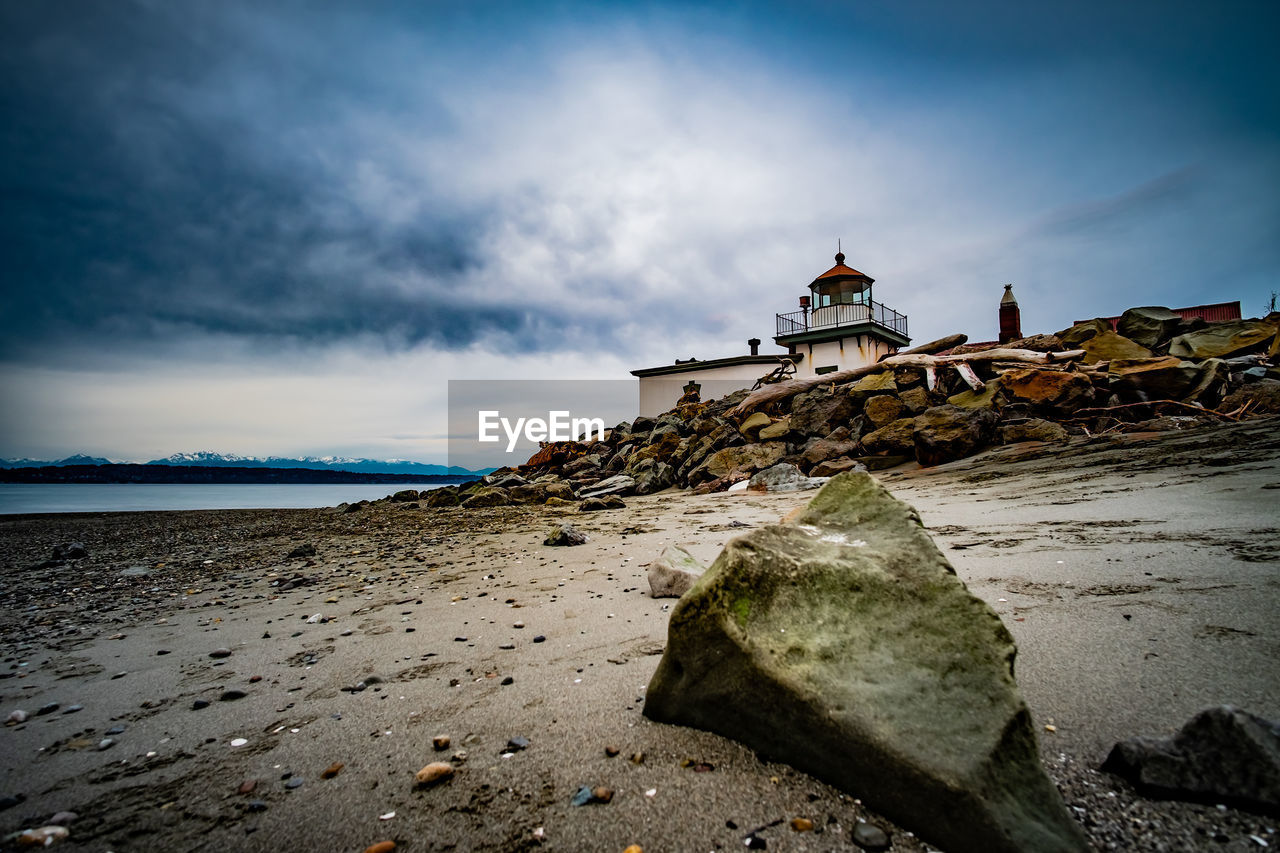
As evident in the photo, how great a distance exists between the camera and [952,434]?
928 centimetres

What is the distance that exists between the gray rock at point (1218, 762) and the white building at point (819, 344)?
26361 mm

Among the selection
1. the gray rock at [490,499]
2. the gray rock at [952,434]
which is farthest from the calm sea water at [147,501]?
the gray rock at [952,434]

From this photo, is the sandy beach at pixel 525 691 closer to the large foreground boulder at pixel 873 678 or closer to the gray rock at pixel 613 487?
the large foreground boulder at pixel 873 678

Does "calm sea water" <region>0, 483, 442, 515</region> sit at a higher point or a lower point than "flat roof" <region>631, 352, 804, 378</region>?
lower

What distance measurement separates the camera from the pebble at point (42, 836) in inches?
61.4

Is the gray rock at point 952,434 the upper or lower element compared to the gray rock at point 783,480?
upper

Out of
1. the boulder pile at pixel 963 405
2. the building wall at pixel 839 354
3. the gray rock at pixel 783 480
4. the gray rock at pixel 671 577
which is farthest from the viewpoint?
the building wall at pixel 839 354

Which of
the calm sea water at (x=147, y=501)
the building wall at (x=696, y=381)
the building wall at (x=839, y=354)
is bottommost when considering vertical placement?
the calm sea water at (x=147, y=501)

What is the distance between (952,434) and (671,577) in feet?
24.9

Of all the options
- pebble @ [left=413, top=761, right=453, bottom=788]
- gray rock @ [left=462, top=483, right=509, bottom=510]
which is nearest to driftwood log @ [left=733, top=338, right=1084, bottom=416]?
gray rock @ [left=462, top=483, right=509, bottom=510]

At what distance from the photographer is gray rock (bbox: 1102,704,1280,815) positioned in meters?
1.32

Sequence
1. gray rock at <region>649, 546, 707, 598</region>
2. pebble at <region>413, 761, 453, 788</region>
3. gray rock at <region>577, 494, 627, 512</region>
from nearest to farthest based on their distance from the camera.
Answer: pebble at <region>413, 761, 453, 788</region>, gray rock at <region>649, 546, 707, 598</region>, gray rock at <region>577, 494, 627, 512</region>

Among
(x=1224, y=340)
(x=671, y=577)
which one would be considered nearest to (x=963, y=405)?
(x=1224, y=340)

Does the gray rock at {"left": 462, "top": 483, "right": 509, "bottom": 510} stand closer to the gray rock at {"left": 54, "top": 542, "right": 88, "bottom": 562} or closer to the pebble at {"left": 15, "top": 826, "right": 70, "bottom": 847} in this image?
the gray rock at {"left": 54, "top": 542, "right": 88, "bottom": 562}
